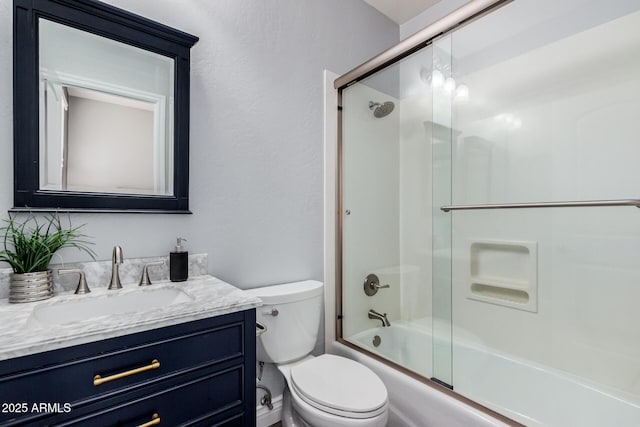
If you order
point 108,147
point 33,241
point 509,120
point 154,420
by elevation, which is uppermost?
point 509,120

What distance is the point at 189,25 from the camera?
4.70ft

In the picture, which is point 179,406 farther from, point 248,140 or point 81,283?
point 248,140

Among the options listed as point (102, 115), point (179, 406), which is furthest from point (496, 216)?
point (102, 115)

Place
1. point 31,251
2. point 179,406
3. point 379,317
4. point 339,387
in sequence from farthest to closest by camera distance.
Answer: point 379,317 → point 339,387 → point 31,251 → point 179,406

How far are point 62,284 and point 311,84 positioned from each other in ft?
5.09

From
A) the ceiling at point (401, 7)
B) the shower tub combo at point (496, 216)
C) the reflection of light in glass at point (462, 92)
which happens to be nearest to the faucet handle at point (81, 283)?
the shower tub combo at point (496, 216)

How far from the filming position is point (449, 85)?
1.79 meters

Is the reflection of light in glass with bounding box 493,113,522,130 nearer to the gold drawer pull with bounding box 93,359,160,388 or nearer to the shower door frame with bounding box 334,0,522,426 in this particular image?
the shower door frame with bounding box 334,0,522,426

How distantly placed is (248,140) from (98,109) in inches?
24.8

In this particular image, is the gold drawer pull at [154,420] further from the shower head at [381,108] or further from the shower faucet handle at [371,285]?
the shower head at [381,108]

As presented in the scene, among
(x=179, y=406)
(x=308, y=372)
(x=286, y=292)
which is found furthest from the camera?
(x=286, y=292)

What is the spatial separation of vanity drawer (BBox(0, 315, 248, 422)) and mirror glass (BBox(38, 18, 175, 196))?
26.3 inches

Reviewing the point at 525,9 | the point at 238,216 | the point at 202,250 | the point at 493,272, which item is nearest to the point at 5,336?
the point at 202,250

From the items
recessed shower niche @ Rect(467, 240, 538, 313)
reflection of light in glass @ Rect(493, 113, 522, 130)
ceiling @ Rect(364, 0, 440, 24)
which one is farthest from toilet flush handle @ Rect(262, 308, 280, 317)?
ceiling @ Rect(364, 0, 440, 24)
